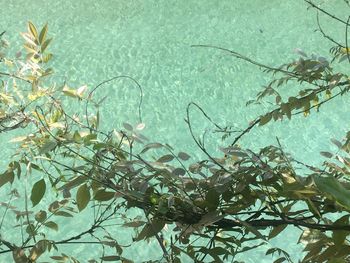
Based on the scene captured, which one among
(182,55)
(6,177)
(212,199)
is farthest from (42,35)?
(182,55)

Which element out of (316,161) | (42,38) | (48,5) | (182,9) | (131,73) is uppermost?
(48,5)

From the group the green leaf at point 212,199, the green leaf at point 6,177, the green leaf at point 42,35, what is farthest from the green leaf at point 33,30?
the green leaf at point 212,199

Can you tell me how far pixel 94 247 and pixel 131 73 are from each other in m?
2.09

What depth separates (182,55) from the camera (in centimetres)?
430

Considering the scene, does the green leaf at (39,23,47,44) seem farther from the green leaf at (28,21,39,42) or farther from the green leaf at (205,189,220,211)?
the green leaf at (205,189,220,211)

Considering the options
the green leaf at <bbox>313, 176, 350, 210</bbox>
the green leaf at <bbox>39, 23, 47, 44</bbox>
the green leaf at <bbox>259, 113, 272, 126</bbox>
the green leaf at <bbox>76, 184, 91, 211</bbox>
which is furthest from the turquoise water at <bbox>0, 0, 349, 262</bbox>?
the green leaf at <bbox>313, 176, 350, 210</bbox>

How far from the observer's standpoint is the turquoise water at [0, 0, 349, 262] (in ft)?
10.4

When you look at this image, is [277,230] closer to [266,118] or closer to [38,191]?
[38,191]

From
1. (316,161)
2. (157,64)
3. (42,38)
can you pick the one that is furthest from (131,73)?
(42,38)

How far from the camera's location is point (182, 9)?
530 cm

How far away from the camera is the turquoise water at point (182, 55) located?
318 cm

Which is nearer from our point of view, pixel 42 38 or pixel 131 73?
pixel 42 38

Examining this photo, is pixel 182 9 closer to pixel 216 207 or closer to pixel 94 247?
pixel 94 247

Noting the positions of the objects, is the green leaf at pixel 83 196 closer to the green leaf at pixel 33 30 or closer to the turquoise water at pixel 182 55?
the green leaf at pixel 33 30
